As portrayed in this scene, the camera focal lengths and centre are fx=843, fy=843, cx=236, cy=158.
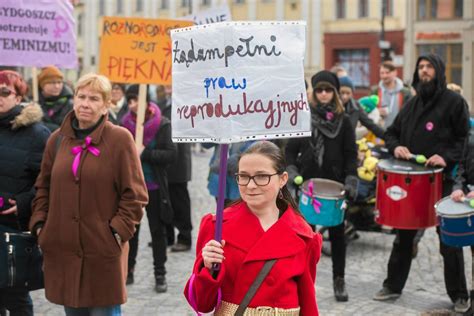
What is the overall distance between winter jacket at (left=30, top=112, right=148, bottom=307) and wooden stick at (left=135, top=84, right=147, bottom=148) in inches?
93.8

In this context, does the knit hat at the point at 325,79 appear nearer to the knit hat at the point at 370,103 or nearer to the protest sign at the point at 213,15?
the protest sign at the point at 213,15

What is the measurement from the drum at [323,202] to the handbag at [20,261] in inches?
97.4

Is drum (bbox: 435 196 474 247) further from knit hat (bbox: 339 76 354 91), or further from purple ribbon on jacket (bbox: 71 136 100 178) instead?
knit hat (bbox: 339 76 354 91)

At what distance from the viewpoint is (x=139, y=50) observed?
802 cm

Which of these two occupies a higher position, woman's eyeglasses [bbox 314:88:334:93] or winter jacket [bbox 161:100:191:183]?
woman's eyeglasses [bbox 314:88:334:93]

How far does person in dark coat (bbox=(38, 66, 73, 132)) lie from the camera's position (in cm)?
834

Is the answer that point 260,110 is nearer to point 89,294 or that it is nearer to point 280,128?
point 280,128

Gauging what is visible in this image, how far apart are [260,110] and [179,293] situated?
3.97m

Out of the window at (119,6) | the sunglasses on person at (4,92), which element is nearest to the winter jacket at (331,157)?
the sunglasses on person at (4,92)

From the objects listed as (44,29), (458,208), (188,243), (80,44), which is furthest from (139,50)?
(80,44)

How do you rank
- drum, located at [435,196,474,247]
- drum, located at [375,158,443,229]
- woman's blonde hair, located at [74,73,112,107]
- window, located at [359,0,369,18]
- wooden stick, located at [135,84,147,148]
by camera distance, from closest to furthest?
woman's blonde hair, located at [74,73,112,107]
drum, located at [435,196,474,247]
drum, located at [375,158,443,229]
wooden stick, located at [135,84,147,148]
window, located at [359,0,369,18]

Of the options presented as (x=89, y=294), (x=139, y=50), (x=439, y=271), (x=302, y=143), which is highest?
(x=139, y=50)

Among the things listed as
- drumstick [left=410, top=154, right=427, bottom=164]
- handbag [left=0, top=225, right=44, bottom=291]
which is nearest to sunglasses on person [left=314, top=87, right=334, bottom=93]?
drumstick [left=410, top=154, right=427, bottom=164]

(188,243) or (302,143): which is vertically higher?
(302,143)
